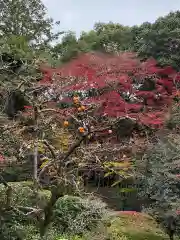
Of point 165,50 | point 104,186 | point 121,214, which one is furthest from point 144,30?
point 121,214

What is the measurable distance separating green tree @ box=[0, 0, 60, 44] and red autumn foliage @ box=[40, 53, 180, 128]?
8441mm

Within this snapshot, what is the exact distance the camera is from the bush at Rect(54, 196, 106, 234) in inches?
307

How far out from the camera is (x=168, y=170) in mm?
10578

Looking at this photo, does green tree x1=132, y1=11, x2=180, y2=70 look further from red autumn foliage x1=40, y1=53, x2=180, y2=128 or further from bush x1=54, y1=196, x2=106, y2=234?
bush x1=54, y1=196, x2=106, y2=234

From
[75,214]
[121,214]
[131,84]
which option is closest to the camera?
[75,214]

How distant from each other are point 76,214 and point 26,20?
55.2 ft

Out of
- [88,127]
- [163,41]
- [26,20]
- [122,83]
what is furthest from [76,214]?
[26,20]

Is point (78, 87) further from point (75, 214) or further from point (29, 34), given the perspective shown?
point (29, 34)

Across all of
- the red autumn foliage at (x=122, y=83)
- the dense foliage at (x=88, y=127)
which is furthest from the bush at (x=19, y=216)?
the red autumn foliage at (x=122, y=83)

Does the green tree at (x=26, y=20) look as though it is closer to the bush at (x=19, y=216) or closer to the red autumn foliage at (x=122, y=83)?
the red autumn foliage at (x=122, y=83)

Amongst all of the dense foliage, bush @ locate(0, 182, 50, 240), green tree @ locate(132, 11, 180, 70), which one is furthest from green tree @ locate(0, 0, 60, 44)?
bush @ locate(0, 182, 50, 240)

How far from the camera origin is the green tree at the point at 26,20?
2209 centimetres

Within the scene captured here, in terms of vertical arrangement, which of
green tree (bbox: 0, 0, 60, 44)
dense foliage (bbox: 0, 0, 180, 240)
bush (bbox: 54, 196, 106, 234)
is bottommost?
bush (bbox: 54, 196, 106, 234)

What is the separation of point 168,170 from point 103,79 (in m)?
4.49
